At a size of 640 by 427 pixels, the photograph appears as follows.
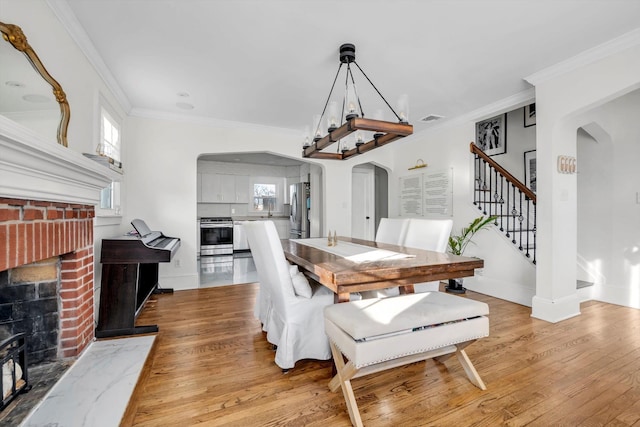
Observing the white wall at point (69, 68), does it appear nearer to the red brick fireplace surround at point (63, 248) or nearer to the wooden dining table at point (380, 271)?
the red brick fireplace surround at point (63, 248)

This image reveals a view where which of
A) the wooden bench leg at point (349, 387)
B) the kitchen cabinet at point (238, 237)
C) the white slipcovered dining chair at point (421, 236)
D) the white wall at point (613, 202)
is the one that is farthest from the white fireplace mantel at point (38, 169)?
the kitchen cabinet at point (238, 237)

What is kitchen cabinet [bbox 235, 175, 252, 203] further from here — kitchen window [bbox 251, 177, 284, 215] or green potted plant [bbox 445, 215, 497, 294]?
green potted plant [bbox 445, 215, 497, 294]

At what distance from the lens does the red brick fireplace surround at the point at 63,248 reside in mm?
1335

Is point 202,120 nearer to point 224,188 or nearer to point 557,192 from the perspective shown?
point 224,188

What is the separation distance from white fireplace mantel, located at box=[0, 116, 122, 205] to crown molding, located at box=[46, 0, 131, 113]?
113 cm

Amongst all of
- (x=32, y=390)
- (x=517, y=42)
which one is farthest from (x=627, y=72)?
(x=32, y=390)

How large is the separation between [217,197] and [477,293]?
5996mm

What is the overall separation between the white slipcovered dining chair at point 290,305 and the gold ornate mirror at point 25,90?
135cm

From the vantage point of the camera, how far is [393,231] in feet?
11.0

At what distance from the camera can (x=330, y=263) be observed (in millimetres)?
1977

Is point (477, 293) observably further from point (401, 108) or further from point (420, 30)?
point (420, 30)

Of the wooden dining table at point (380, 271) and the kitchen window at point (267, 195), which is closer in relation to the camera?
the wooden dining table at point (380, 271)

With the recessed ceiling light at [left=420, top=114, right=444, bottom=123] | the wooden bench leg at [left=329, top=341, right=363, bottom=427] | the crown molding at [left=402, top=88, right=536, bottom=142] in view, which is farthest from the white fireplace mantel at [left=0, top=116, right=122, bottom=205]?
the crown molding at [left=402, top=88, right=536, bottom=142]

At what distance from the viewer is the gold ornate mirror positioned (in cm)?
145
